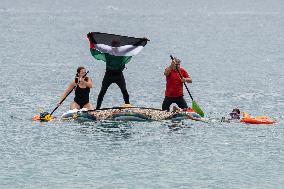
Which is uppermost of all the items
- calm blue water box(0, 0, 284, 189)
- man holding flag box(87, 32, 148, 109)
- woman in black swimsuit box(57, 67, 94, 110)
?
man holding flag box(87, 32, 148, 109)

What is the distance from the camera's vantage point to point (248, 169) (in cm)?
2759

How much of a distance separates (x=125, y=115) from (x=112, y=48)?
250 cm

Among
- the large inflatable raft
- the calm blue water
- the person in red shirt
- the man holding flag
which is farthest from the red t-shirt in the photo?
the man holding flag

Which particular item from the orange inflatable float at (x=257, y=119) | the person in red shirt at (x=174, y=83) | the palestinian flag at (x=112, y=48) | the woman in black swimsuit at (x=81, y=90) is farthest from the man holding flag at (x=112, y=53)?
the orange inflatable float at (x=257, y=119)

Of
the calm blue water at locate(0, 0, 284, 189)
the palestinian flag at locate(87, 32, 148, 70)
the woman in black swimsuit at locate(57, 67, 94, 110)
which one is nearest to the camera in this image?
the calm blue water at locate(0, 0, 284, 189)

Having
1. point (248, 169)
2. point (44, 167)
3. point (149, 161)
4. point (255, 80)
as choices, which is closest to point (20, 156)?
point (44, 167)

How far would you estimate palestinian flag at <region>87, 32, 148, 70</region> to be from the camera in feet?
114

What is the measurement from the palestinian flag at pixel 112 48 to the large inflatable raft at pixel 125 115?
5.47 feet

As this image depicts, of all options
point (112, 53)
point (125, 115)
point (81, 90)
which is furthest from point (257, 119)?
point (81, 90)

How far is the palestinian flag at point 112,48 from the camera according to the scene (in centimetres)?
3469

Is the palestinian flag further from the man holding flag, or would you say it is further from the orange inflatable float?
the orange inflatable float

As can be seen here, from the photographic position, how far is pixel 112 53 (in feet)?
114

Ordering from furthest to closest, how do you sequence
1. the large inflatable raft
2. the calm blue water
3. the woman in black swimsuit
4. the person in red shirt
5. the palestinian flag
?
1. the palestinian flag
2. the person in red shirt
3. the woman in black swimsuit
4. the large inflatable raft
5. the calm blue water

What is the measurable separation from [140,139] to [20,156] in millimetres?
4238
